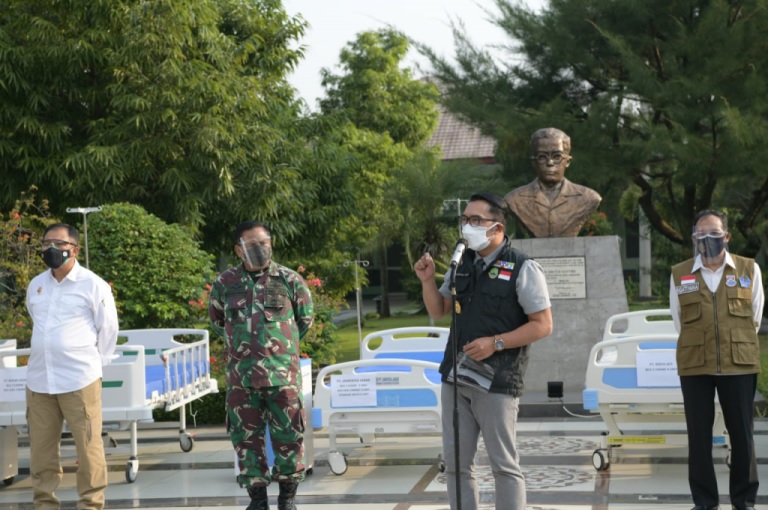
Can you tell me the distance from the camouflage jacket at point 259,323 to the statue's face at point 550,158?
5.66m

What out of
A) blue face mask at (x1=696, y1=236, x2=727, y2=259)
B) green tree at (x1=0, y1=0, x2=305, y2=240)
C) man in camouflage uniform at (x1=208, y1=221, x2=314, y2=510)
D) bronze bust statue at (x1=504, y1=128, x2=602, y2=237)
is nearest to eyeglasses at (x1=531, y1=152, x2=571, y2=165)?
bronze bust statue at (x1=504, y1=128, x2=602, y2=237)

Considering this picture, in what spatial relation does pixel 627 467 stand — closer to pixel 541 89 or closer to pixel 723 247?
pixel 723 247

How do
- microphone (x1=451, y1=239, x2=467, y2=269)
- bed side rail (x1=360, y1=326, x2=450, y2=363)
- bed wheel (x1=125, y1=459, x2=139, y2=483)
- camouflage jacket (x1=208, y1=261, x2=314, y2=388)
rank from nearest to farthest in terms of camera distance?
microphone (x1=451, y1=239, x2=467, y2=269) → camouflage jacket (x1=208, y1=261, x2=314, y2=388) → bed wheel (x1=125, y1=459, x2=139, y2=483) → bed side rail (x1=360, y1=326, x2=450, y2=363)

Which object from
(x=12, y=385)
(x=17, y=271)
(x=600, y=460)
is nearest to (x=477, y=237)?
(x=600, y=460)

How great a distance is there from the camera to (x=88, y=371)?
6.83 m

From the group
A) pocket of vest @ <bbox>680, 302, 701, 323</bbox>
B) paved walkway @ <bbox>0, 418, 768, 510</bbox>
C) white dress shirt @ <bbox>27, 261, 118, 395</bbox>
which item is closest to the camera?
pocket of vest @ <bbox>680, 302, 701, 323</bbox>

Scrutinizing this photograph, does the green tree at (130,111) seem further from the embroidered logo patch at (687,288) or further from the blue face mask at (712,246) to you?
the blue face mask at (712,246)

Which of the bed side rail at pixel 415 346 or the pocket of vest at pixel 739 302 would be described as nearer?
the pocket of vest at pixel 739 302

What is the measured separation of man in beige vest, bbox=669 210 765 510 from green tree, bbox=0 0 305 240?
1333 centimetres

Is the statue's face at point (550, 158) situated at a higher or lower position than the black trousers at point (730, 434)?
higher

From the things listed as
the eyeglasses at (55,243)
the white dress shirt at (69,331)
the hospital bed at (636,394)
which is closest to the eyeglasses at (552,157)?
the hospital bed at (636,394)

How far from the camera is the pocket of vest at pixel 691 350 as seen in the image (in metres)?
6.50

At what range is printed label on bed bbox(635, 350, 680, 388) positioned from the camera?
7930 millimetres

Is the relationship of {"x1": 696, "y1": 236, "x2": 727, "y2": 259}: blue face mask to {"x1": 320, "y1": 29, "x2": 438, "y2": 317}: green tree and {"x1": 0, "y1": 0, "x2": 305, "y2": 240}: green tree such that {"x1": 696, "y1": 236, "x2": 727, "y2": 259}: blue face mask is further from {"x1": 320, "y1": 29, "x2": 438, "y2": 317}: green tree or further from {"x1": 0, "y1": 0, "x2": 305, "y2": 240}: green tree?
{"x1": 320, "y1": 29, "x2": 438, "y2": 317}: green tree
